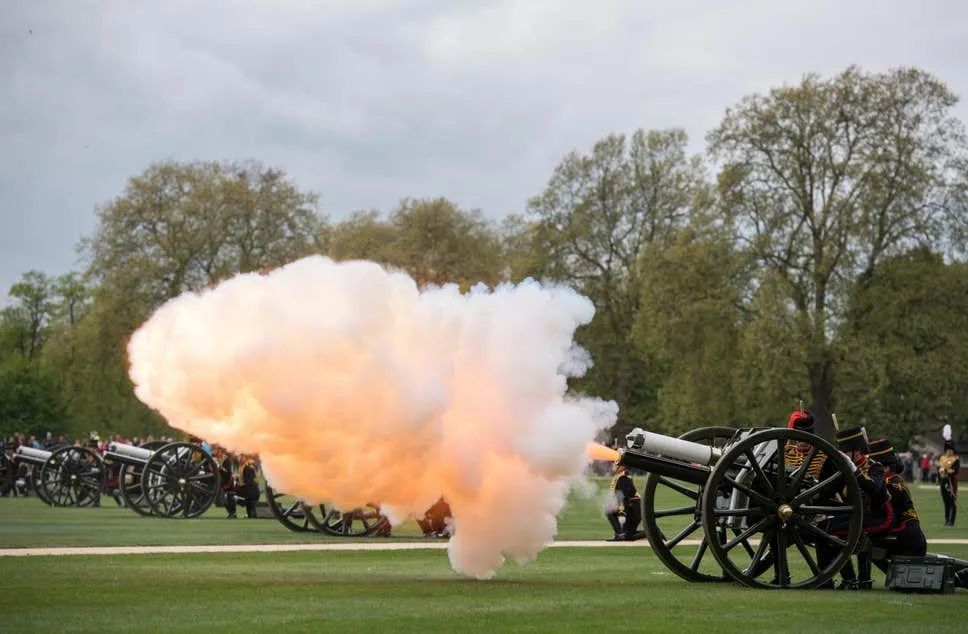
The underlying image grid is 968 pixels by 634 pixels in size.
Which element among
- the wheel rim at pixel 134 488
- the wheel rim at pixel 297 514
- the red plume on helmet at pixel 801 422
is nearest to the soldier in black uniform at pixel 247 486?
the wheel rim at pixel 134 488

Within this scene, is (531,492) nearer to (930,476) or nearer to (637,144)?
(637,144)

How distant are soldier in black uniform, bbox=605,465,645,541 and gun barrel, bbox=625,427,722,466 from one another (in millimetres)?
8647

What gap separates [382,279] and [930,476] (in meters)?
74.1

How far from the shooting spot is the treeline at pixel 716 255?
5622cm

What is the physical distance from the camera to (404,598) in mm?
15102

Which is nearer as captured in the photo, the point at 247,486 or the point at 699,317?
the point at 247,486

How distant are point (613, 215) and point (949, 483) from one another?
1673 inches

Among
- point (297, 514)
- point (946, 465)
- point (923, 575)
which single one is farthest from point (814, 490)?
point (946, 465)

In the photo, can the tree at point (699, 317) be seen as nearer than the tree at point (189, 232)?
Yes

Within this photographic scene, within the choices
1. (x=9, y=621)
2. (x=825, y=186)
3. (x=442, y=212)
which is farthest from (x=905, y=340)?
(x=9, y=621)

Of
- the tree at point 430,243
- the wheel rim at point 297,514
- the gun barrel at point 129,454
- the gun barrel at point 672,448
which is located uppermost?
the tree at point 430,243

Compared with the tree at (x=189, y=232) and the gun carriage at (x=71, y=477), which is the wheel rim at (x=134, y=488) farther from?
the tree at (x=189, y=232)

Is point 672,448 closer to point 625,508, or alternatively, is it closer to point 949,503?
point 625,508

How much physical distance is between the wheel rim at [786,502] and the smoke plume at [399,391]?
1772mm
